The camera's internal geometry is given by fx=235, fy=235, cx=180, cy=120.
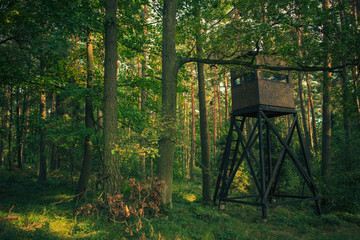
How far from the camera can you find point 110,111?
7125mm

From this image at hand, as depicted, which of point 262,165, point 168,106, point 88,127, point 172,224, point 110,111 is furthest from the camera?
point 88,127

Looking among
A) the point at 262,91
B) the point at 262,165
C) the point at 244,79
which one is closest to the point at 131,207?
the point at 262,165

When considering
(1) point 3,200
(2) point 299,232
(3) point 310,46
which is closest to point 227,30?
(3) point 310,46

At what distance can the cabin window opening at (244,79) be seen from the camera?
9930mm

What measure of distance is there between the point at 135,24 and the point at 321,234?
10.7 metres

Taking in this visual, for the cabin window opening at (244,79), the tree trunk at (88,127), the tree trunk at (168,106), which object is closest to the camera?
the tree trunk at (168,106)

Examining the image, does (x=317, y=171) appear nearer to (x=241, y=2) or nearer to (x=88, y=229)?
(x=241, y=2)

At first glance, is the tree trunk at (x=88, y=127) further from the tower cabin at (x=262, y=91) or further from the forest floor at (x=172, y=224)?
the tower cabin at (x=262, y=91)

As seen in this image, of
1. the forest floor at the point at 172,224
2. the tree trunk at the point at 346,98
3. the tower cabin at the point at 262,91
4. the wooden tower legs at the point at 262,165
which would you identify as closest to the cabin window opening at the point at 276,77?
the tower cabin at the point at 262,91

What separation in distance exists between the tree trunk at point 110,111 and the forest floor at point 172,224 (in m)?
1.07

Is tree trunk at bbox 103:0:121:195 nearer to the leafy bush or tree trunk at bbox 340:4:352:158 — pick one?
the leafy bush

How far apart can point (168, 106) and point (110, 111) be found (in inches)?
80.4

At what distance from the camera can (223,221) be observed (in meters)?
8.18

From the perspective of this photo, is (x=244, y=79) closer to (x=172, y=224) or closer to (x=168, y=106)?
(x=168, y=106)
